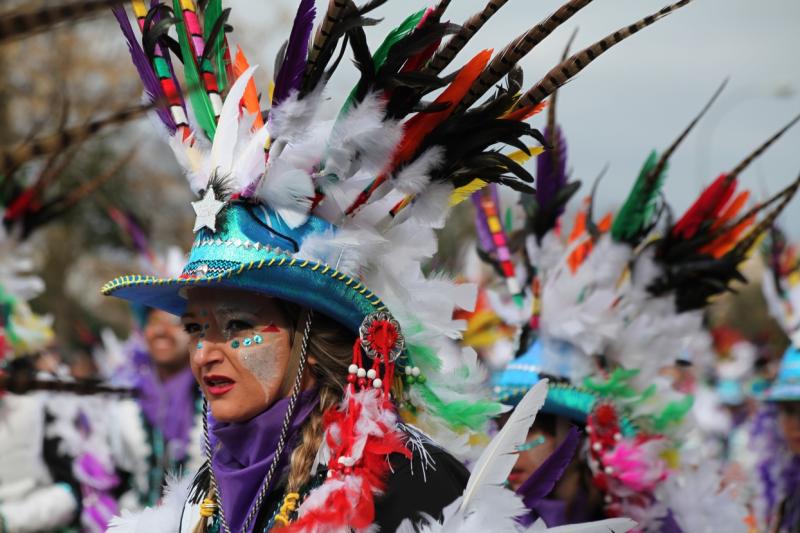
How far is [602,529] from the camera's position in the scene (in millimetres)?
2678

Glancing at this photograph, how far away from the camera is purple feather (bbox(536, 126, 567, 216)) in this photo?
5086mm

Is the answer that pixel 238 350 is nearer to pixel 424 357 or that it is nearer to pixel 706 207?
pixel 424 357

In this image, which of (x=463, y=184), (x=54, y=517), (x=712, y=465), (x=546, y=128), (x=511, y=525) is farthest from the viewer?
(x=54, y=517)

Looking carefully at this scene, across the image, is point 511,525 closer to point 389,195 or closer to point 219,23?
point 389,195

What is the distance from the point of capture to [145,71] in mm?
3189

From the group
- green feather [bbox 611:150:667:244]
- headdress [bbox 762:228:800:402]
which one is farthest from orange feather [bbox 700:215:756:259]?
headdress [bbox 762:228:800:402]


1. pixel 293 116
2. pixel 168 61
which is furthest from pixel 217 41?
pixel 293 116

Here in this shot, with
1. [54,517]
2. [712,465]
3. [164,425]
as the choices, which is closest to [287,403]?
[712,465]

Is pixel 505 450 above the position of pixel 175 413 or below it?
below

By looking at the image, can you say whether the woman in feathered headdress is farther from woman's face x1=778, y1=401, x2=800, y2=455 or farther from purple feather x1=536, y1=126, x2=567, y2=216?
→ purple feather x1=536, y1=126, x2=567, y2=216

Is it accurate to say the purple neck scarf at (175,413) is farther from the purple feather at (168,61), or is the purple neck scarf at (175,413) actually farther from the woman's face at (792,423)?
the purple feather at (168,61)

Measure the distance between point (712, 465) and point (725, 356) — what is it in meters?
13.0

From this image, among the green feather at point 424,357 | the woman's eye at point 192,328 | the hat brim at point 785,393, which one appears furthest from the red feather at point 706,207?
the woman's eye at point 192,328

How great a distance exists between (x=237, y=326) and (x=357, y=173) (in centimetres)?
55
